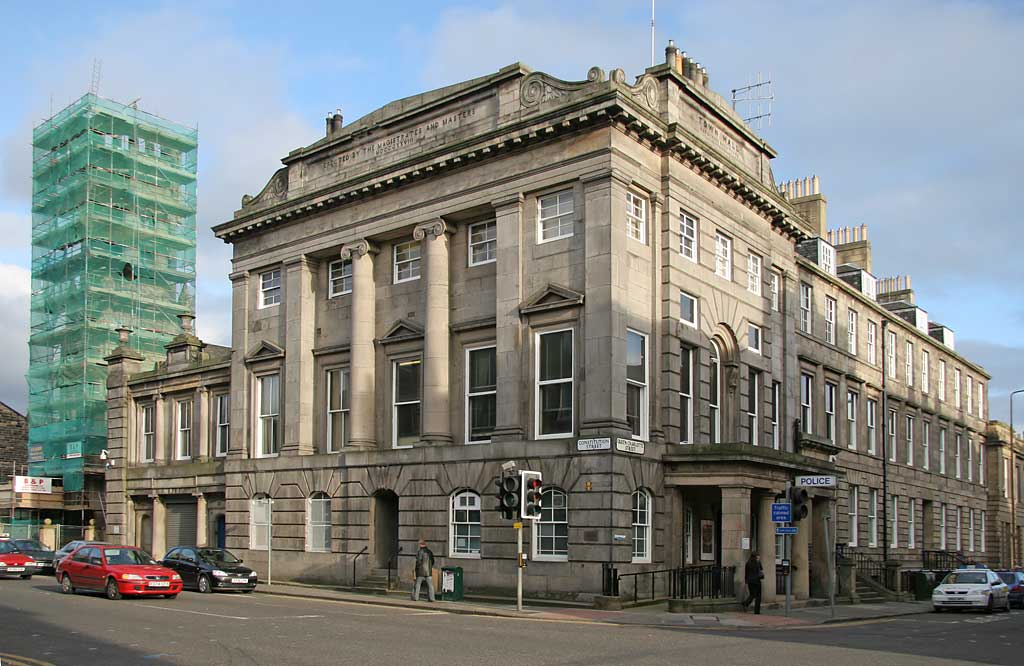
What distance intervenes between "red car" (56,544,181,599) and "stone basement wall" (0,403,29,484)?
138 feet

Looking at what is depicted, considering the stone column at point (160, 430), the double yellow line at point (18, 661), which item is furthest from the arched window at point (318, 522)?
the double yellow line at point (18, 661)

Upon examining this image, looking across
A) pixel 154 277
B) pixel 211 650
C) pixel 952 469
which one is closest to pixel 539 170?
pixel 211 650

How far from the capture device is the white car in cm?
3447

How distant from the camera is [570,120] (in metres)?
29.8

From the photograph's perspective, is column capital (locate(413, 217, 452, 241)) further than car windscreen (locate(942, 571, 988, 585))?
No

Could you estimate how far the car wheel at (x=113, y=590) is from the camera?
86.8ft

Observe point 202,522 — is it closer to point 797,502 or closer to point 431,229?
point 431,229

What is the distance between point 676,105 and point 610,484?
40.9 ft

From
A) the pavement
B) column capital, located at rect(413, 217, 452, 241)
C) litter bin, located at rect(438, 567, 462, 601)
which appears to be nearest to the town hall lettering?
column capital, located at rect(413, 217, 452, 241)

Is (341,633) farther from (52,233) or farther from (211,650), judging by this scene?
(52,233)

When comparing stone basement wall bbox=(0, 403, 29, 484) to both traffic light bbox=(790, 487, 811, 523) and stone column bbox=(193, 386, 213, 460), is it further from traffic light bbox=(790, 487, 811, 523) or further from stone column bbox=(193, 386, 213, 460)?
traffic light bbox=(790, 487, 811, 523)

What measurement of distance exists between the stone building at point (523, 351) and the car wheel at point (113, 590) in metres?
9.33

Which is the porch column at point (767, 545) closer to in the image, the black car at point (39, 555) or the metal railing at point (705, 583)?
the metal railing at point (705, 583)

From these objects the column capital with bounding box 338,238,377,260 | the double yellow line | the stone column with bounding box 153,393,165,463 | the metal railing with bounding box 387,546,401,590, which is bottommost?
the metal railing with bounding box 387,546,401,590
